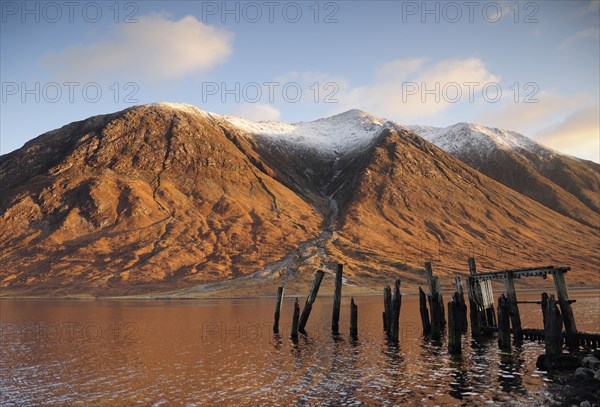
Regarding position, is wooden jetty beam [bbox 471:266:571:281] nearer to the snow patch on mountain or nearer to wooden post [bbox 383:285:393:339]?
wooden post [bbox 383:285:393:339]

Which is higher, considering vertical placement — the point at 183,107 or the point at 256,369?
the point at 183,107

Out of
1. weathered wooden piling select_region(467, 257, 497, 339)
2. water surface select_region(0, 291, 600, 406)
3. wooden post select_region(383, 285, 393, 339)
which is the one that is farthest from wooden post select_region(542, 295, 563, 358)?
wooden post select_region(383, 285, 393, 339)

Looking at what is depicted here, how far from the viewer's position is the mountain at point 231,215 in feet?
383

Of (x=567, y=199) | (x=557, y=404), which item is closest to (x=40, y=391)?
(x=557, y=404)

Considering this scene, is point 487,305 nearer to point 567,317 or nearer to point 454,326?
point 567,317

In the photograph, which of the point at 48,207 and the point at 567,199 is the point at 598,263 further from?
the point at 48,207

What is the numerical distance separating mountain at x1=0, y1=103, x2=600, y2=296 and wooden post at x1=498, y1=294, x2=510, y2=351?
74.6 m

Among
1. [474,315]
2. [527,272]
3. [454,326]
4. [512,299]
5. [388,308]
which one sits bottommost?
[474,315]

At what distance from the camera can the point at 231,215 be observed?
142750 mm

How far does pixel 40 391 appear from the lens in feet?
67.9

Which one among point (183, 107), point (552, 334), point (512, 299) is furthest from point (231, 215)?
point (552, 334)

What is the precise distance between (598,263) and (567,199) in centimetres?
5893

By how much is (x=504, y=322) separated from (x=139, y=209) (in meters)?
121

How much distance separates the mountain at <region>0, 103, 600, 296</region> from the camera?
11681 centimetres
